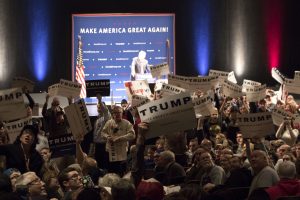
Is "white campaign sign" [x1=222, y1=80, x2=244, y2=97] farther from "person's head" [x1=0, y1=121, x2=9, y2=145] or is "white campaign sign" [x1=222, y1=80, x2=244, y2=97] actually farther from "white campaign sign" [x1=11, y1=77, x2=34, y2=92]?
"person's head" [x1=0, y1=121, x2=9, y2=145]

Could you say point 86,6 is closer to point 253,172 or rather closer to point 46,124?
point 46,124

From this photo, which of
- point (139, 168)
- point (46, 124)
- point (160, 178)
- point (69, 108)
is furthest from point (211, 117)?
point (139, 168)

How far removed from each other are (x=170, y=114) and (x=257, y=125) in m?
1.92

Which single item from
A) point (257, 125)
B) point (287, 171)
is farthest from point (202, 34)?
point (287, 171)

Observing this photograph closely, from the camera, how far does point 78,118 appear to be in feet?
36.9

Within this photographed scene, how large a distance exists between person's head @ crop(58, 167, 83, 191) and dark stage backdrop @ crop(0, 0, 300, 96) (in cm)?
1412

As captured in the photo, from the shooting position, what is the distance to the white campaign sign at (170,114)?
30.7 feet

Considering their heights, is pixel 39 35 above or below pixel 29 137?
above

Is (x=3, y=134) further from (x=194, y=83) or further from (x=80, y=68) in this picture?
(x=80, y=68)

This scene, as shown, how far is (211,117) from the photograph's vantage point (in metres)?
15.8

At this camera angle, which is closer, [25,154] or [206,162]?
[206,162]

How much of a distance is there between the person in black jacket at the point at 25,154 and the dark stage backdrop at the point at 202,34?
491 inches

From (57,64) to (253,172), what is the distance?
13.9 m

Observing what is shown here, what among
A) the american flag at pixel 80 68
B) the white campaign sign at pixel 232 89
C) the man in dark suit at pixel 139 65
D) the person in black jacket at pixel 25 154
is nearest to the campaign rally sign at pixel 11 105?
the person in black jacket at pixel 25 154
